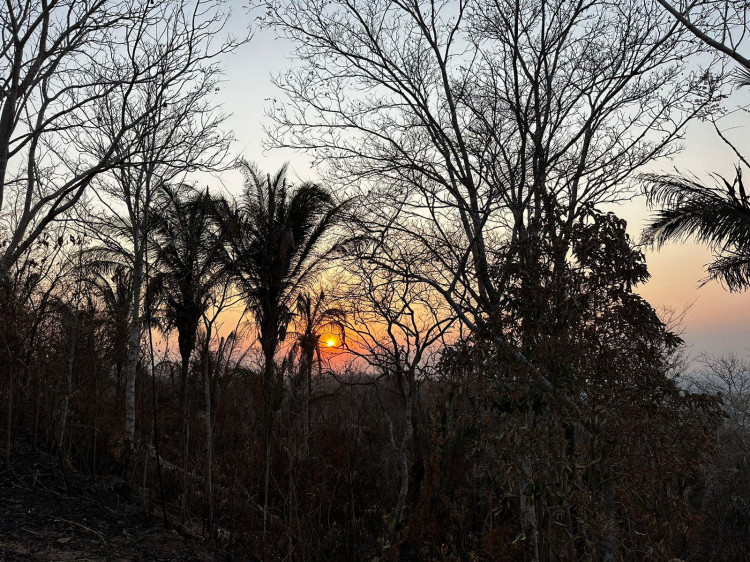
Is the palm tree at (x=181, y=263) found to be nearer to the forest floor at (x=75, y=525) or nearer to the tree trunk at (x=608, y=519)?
the forest floor at (x=75, y=525)

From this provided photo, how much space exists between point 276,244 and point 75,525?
962 centimetres

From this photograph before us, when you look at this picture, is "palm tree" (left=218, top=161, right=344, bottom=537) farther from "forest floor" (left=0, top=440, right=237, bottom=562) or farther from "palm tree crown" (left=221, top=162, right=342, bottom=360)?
"forest floor" (left=0, top=440, right=237, bottom=562)

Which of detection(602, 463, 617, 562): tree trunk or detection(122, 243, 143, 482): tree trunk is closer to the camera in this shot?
detection(602, 463, 617, 562): tree trunk

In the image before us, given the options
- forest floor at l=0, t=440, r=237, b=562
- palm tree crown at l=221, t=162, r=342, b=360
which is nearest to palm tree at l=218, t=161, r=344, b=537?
palm tree crown at l=221, t=162, r=342, b=360

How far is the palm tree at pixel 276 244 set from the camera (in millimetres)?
14641

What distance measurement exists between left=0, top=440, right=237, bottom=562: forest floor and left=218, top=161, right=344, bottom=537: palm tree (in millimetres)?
6614

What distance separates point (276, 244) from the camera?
15055 millimetres

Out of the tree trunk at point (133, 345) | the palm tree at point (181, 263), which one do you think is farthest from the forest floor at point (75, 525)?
the palm tree at point (181, 263)

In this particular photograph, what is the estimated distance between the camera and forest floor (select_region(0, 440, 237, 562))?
5.59 metres

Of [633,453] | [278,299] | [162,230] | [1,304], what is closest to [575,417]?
[633,453]

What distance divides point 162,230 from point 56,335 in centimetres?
598

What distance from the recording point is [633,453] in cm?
503

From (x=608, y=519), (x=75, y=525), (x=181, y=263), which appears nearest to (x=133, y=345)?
(x=181, y=263)

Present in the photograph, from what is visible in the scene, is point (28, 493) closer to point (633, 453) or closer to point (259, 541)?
point (259, 541)
